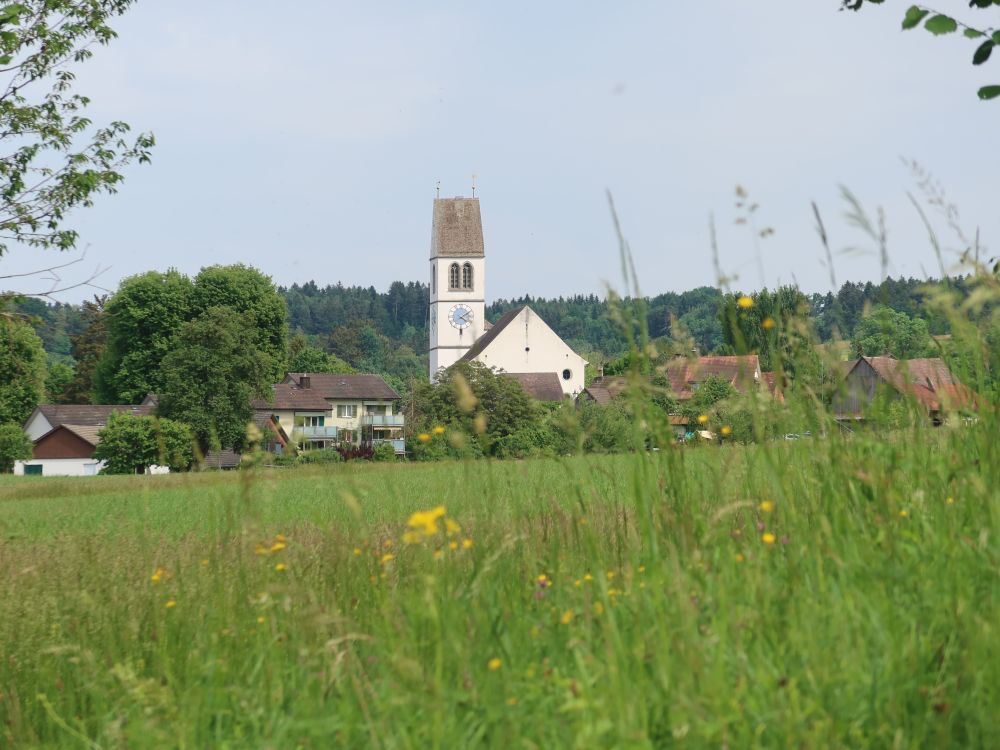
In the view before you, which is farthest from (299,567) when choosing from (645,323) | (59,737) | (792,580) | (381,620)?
(792,580)

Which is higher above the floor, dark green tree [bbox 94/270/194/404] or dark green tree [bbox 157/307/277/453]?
dark green tree [bbox 94/270/194/404]

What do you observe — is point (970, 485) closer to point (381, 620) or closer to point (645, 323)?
→ point (645, 323)

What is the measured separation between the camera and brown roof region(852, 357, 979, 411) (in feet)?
12.3

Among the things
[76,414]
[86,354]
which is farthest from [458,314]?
[76,414]

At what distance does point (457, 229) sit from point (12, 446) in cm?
5343

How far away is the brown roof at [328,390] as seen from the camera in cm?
9288

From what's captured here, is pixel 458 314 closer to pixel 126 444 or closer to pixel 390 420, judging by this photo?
pixel 390 420

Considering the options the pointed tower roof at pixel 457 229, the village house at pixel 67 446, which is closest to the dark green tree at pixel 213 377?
the village house at pixel 67 446

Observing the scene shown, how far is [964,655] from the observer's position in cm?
237

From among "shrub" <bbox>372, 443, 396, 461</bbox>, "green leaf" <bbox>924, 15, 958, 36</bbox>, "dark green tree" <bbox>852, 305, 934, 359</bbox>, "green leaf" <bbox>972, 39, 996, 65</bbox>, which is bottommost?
"dark green tree" <bbox>852, 305, 934, 359</bbox>

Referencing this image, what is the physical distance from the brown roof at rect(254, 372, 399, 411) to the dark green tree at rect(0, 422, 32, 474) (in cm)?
2807

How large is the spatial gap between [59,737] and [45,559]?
3.79m

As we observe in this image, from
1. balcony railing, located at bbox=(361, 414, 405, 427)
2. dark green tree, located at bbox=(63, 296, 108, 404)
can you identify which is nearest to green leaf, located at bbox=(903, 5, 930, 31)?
dark green tree, located at bbox=(63, 296, 108, 404)

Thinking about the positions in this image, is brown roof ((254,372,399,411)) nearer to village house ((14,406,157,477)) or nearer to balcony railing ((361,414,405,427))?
balcony railing ((361,414,405,427))
